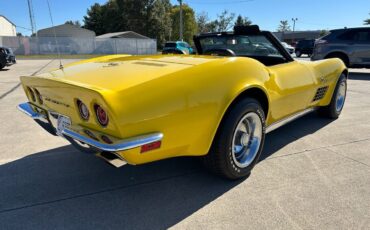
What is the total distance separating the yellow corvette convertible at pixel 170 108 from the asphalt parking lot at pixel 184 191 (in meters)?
0.33

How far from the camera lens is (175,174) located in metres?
2.96

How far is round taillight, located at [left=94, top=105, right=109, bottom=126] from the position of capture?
207 cm

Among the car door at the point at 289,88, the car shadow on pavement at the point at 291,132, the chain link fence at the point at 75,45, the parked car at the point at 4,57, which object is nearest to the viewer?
the car door at the point at 289,88

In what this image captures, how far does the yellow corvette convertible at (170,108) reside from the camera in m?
2.01

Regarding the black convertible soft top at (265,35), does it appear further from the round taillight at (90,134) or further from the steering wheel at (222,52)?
the round taillight at (90,134)

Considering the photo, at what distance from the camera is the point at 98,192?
262cm

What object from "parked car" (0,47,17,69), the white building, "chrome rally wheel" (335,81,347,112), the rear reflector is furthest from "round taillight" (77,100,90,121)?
the white building

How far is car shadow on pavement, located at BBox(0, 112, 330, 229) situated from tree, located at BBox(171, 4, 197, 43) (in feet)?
180

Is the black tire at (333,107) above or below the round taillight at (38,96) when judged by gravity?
below

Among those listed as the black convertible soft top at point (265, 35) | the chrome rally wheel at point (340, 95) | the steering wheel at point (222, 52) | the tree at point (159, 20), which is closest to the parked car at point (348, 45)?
the chrome rally wheel at point (340, 95)

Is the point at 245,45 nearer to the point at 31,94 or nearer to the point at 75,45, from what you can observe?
the point at 31,94

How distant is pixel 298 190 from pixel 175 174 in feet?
3.65

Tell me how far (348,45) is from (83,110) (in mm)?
11184

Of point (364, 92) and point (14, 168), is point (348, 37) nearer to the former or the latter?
point (364, 92)
